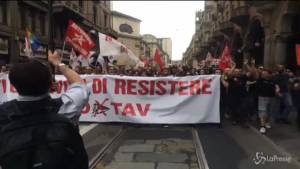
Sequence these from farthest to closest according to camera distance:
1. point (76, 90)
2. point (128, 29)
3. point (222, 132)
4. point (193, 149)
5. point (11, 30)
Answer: point (128, 29)
point (11, 30)
point (222, 132)
point (193, 149)
point (76, 90)

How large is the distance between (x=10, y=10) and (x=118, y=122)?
1859 centimetres

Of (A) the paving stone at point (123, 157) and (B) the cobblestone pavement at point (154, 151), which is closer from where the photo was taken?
(B) the cobblestone pavement at point (154, 151)

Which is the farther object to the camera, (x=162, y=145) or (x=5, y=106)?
(x=162, y=145)

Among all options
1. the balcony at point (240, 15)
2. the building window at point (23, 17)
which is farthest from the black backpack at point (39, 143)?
the balcony at point (240, 15)

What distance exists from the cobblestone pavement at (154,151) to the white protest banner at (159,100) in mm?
431

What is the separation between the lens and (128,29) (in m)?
113

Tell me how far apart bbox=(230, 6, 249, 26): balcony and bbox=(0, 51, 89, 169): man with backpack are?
1212 inches

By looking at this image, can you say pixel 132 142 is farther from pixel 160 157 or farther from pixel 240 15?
pixel 240 15

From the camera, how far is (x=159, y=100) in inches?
454

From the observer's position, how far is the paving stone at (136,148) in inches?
341

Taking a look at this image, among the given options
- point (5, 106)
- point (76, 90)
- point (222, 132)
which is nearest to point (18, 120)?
point (5, 106)

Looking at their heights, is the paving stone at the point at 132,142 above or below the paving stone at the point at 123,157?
above

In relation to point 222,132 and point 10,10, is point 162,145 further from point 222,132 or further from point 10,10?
point 10,10

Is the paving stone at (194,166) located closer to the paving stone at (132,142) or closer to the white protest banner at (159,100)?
the paving stone at (132,142)
